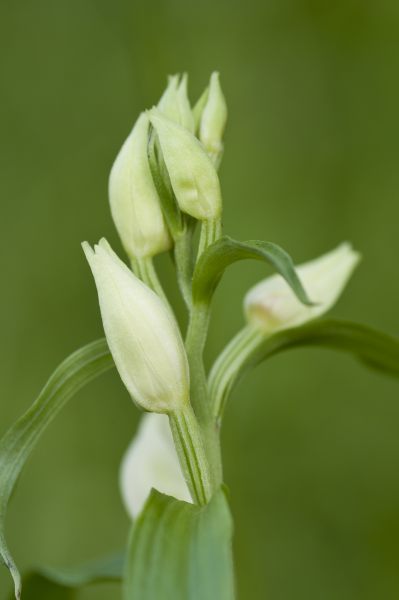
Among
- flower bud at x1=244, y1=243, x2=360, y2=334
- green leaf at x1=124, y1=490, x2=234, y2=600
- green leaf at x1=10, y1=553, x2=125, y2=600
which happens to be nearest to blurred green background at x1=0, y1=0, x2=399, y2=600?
green leaf at x1=10, y1=553, x2=125, y2=600

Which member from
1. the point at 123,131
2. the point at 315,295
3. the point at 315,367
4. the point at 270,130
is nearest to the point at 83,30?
the point at 123,131

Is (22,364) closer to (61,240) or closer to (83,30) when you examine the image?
(61,240)

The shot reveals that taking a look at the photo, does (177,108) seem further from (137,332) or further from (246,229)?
(246,229)

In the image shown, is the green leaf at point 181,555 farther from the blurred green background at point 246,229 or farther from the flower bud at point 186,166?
the blurred green background at point 246,229

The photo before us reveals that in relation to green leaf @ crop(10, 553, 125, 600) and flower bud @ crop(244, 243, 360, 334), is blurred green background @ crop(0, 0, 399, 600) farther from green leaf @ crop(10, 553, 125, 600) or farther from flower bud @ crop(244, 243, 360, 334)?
flower bud @ crop(244, 243, 360, 334)

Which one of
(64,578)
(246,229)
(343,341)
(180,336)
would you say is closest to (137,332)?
(180,336)

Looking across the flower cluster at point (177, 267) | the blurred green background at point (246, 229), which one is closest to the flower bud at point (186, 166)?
the flower cluster at point (177, 267)

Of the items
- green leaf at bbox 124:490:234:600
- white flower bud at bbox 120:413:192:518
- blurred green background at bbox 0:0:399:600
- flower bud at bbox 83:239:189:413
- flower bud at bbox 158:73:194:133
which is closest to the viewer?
green leaf at bbox 124:490:234:600
